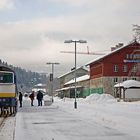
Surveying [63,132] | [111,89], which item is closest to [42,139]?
[63,132]

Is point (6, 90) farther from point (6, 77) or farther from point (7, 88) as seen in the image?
point (6, 77)

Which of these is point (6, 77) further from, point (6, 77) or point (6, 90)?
point (6, 90)

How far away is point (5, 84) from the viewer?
3070 cm

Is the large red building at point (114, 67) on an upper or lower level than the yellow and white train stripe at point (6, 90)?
A: upper

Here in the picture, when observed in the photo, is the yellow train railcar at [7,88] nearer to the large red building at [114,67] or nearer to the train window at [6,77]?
the train window at [6,77]

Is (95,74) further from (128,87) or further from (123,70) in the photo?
(128,87)

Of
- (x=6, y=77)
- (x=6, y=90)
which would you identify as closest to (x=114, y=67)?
(x=6, y=77)

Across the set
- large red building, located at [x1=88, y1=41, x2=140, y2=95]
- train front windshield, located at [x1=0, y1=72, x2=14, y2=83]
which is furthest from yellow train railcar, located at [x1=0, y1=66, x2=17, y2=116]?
large red building, located at [x1=88, y1=41, x2=140, y2=95]

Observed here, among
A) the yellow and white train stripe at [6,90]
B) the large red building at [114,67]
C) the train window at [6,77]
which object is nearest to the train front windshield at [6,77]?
the train window at [6,77]

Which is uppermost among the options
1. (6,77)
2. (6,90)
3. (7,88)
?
(6,77)

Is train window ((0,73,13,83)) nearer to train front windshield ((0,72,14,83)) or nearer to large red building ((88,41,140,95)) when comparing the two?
train front windshield ((0,72,14,83))

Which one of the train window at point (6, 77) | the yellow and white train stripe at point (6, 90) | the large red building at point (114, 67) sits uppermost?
the large red building at point (114, 67)

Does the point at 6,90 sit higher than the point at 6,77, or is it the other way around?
the point at 6,77

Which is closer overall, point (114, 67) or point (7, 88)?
point (7, 88)
